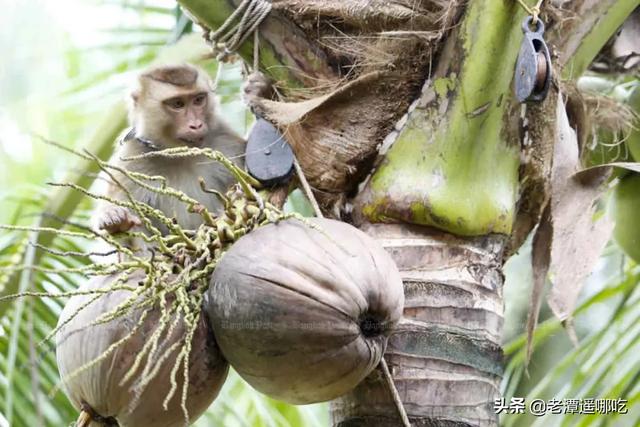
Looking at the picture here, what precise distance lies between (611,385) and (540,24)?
1.29 m

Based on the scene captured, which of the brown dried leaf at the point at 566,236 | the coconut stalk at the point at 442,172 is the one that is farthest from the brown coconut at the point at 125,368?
the brown dried leaf at the point at 566,236

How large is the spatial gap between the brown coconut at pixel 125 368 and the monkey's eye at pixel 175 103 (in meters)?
1.91

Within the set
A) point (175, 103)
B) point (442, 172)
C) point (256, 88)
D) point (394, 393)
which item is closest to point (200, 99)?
point (175, 103)

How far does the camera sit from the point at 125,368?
75.7 inches

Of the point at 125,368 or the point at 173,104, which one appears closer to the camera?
the point at 125,368

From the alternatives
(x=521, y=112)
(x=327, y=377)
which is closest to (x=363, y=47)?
(x=521, y=112)

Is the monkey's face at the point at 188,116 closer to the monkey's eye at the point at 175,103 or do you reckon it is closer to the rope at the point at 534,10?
the monkey's eye at the point at 175,103

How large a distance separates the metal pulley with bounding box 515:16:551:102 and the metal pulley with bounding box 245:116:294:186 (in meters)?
0.55

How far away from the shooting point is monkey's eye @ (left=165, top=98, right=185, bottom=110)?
384 cm

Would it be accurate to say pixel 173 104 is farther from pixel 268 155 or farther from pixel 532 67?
pixel 532 67

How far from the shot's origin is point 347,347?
189cm

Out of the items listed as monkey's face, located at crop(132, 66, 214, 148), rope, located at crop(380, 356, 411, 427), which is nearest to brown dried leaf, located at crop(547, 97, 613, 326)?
rope, located at crop(380, 356, 411, 427)

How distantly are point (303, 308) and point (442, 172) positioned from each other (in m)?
0.66

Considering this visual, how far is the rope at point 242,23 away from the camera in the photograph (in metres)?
2.61
